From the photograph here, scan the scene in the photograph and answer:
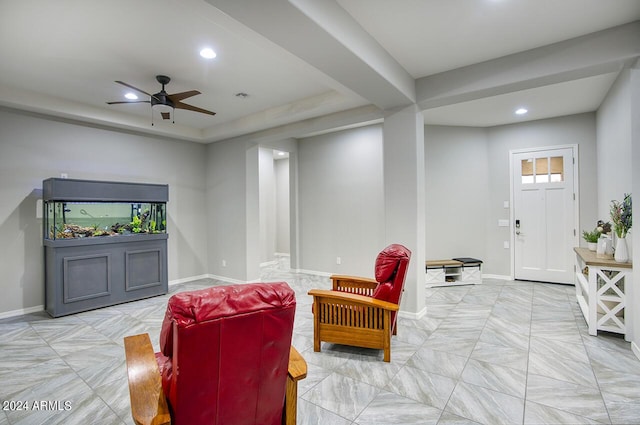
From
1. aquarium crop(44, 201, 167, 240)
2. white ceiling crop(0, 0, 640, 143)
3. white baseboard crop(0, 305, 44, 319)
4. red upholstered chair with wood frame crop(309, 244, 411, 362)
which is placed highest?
white ceiling crop(0, 0, 640, 143)

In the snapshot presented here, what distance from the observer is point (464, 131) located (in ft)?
19.2

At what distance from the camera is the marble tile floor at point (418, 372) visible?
6.80ft

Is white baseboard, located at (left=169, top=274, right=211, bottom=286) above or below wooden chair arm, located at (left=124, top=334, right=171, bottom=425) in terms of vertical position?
below

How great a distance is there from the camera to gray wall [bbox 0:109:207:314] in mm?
4109

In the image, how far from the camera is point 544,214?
17.6ft

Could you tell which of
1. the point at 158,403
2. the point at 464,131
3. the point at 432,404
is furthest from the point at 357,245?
the point at 158,403

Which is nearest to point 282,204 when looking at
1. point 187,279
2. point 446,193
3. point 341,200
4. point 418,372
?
point 341,200

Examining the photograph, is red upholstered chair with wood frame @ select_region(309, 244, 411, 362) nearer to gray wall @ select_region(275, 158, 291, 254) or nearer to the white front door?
the white front door

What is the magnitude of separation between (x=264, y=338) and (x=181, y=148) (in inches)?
220

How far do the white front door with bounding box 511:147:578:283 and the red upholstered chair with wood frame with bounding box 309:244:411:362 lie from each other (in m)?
3.94

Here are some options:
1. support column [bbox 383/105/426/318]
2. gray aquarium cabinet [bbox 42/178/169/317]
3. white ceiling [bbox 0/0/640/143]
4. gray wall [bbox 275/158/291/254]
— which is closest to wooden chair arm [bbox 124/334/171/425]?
white ceiling [bbox 0/0/640/143]

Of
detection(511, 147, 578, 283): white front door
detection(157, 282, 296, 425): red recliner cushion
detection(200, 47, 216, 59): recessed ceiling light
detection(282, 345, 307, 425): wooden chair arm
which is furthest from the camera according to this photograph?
detection(511, 147, 578, 283): white front door

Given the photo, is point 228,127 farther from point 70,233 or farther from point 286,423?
point 286,423

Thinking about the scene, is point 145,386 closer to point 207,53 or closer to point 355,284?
point 355,284
